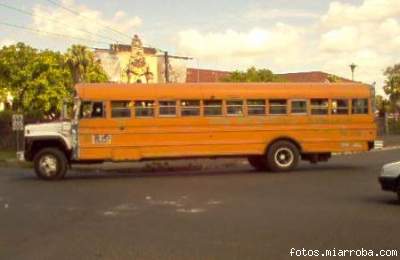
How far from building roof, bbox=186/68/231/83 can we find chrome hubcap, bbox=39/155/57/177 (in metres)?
73.6

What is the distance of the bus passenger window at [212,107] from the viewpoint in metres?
20.8

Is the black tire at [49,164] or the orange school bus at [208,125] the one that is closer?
the black tire at [49,164]

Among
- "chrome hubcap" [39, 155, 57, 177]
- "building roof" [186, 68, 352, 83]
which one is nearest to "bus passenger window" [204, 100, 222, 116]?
"chrome hubcap" [39, 155, 57, 177]

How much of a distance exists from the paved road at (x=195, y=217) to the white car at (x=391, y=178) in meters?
0.34

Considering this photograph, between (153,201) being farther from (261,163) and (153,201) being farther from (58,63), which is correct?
(58,63)

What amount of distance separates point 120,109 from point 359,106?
7574mm

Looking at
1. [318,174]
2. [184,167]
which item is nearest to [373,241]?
[318,174]

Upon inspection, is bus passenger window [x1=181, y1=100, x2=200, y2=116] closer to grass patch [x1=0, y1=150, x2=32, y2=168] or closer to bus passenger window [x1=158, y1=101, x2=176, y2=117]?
bus passenger window [x1=158, y1=101, x2=176, y2=117]

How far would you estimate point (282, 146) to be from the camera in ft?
69.5

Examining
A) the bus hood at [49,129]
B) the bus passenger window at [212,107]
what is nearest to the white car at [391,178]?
the bus passenger window at [212,107]

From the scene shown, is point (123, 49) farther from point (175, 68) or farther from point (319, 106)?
point (319, 106)

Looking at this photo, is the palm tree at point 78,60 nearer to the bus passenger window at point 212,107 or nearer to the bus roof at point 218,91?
the bus roof at point 218,91

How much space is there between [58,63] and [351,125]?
134 ft

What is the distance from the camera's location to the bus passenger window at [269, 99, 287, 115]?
21.2 m
